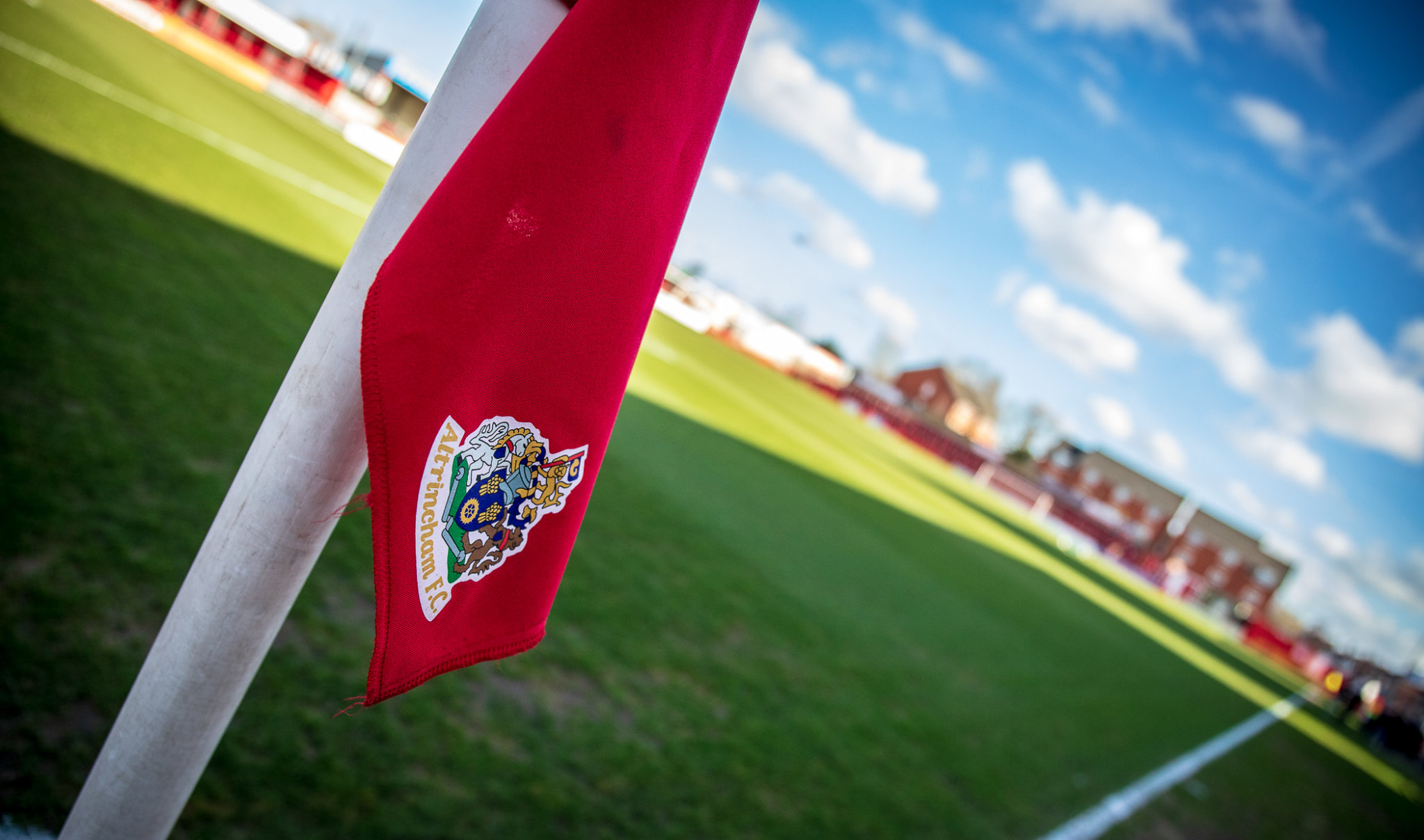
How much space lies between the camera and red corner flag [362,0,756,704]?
0.73 m

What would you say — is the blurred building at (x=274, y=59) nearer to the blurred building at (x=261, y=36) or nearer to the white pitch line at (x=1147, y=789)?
the blurred building at (x=261, y=36)

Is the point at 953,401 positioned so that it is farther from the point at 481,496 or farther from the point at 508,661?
the point at 481,496

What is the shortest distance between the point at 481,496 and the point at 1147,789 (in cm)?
733

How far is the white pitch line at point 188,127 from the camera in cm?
1011

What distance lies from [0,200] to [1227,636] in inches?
1577

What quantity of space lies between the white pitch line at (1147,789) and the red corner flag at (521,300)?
182 inches

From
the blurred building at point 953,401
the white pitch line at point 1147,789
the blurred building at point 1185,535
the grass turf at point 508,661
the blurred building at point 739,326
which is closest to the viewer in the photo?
the grass turf at point 508,661

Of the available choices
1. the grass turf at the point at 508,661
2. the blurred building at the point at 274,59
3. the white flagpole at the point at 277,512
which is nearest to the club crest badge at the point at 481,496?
the white flagpole at the point at 277,512

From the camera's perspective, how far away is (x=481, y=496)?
833 millimetres

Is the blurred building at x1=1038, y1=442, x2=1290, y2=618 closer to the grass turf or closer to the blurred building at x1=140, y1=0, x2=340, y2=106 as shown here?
the grass turf

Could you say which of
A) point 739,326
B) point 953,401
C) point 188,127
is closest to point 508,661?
point 188,127

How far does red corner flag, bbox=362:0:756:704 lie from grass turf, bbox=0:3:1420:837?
165 cm

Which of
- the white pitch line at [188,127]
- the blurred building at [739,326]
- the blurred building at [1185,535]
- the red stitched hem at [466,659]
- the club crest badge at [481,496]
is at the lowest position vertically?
the white pitch line at [188,127]

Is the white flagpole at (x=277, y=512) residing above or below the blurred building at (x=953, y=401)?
below
